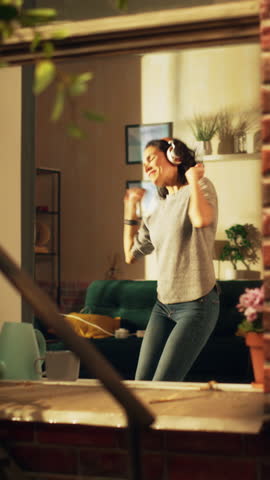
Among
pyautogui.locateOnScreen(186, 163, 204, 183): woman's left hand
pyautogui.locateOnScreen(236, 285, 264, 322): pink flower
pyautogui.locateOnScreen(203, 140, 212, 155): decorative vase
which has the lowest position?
pyautogui.locateOnScreen(236, 285, 264, 322): pink flower

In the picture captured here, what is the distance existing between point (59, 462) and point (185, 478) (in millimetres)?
305

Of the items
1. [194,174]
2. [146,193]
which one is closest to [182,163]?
[194,174]

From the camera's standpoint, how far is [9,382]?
2.12 m

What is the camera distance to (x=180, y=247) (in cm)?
296

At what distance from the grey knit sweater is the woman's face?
77mm

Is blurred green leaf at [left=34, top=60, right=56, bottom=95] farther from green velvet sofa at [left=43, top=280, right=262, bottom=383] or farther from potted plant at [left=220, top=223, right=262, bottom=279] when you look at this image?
potted plant at [left=220, top=223, right=262, bottom=279]

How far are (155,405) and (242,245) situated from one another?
456cm

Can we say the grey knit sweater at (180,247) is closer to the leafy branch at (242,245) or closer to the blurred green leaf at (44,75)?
the blurred green leaf at (44,75)

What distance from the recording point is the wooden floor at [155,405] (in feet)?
5.03

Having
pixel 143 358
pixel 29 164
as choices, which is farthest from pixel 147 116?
pixel 143 358

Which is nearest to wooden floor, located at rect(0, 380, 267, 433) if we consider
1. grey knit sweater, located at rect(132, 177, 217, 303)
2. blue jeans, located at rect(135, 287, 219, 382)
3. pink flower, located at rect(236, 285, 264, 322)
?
pink flower, located at rect(236, 285, 264, 322)

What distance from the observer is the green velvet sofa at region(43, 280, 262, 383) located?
4648 mm

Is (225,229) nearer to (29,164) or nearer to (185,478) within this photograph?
(29,164)

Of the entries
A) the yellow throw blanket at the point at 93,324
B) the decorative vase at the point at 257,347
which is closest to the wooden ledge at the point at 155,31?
the decorative vase at the point at 257,347
